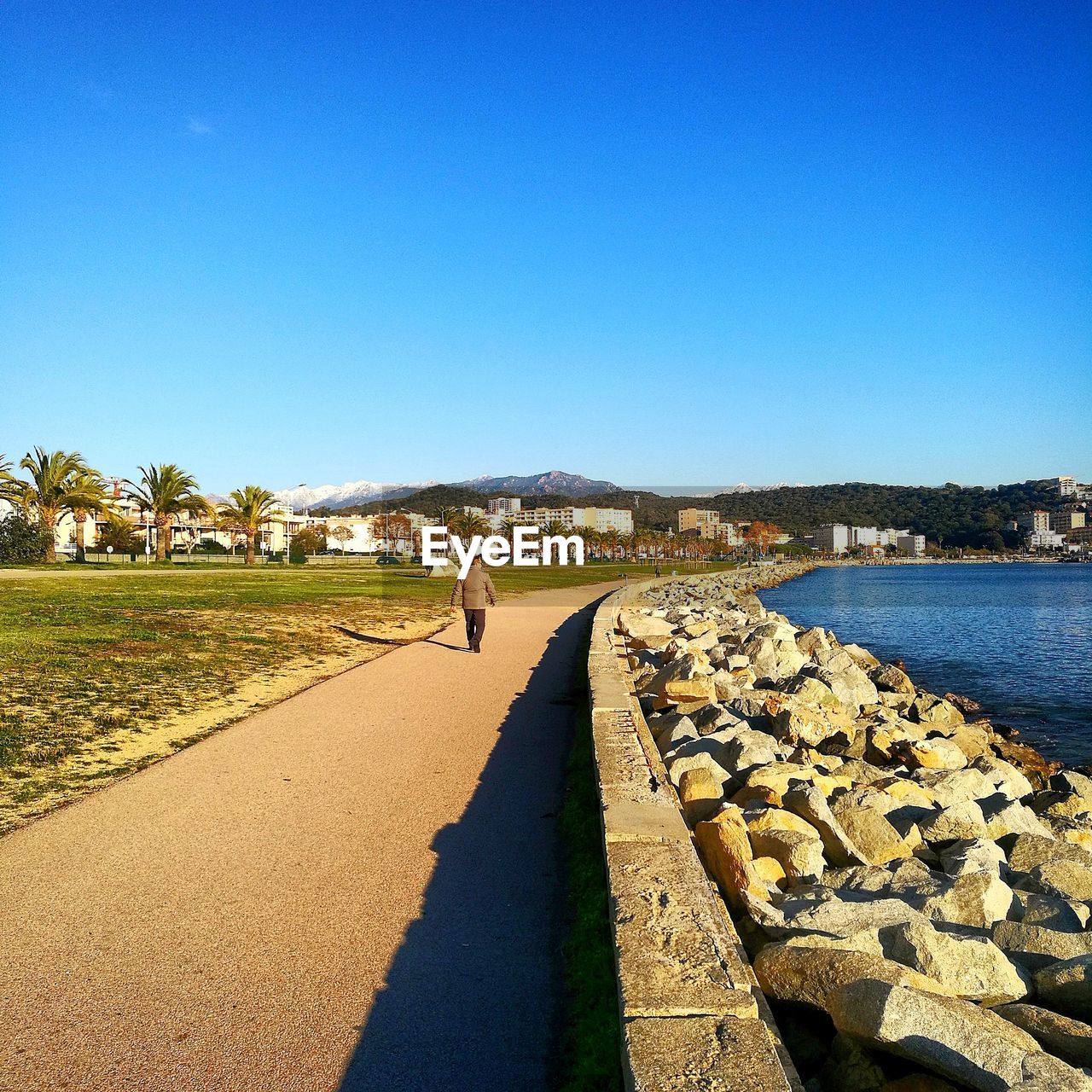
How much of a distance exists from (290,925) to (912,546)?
208612 mm

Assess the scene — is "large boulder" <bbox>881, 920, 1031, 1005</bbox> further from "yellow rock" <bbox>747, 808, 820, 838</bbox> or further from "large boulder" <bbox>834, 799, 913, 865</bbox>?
"large boulder" <bbox>834, 799, 913, 865</bbox>

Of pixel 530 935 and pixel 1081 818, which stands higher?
pixel 530 935

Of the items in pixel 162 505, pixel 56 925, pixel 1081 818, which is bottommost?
pixel 1081 818

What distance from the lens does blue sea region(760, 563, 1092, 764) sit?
15102mm

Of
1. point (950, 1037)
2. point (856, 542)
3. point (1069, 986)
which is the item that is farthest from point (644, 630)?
point (856, 542)

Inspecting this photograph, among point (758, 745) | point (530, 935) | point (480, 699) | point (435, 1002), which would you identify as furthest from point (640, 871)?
point (480, 699)

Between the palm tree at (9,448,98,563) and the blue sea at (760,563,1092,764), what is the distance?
37674 millimetres

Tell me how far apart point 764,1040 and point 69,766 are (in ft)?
18.1

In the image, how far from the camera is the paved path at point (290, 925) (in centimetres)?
304

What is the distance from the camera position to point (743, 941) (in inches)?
164

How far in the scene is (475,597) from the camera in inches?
524

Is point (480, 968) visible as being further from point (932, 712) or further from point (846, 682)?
point (932, 712)

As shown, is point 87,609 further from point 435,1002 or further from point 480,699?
point 435,1002

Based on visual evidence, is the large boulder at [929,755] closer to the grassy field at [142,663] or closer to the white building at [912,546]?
the grassy field at [142,663]
